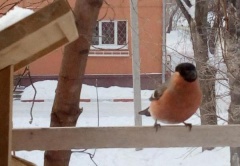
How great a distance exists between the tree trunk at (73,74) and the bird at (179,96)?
0.23m

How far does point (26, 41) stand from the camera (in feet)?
2.82

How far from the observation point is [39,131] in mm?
1261

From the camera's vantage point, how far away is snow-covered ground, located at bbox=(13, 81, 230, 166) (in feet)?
13.4

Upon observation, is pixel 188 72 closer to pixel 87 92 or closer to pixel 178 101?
Result: pixel 178 101

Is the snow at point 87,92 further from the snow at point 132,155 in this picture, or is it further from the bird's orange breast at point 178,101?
the bird's orange breast at point 178,101

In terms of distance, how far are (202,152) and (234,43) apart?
1.25 m

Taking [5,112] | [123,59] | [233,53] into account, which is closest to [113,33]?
[123,59]

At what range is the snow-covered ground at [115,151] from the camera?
4082 millimetres

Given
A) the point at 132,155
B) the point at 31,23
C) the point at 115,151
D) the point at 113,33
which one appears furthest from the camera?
the point at 113,33

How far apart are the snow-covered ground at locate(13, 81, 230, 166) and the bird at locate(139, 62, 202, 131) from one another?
211cm

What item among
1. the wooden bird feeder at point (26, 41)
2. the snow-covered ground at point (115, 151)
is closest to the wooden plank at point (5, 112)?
the wooden bird feeder at point (26, 41)

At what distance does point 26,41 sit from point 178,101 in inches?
24.8

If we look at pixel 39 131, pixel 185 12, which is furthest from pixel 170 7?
pixel 39 131

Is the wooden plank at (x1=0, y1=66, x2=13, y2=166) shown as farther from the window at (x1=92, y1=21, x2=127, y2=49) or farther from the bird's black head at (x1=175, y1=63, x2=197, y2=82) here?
the window at (x1=92, y1=21, x2=127, y2=49)
